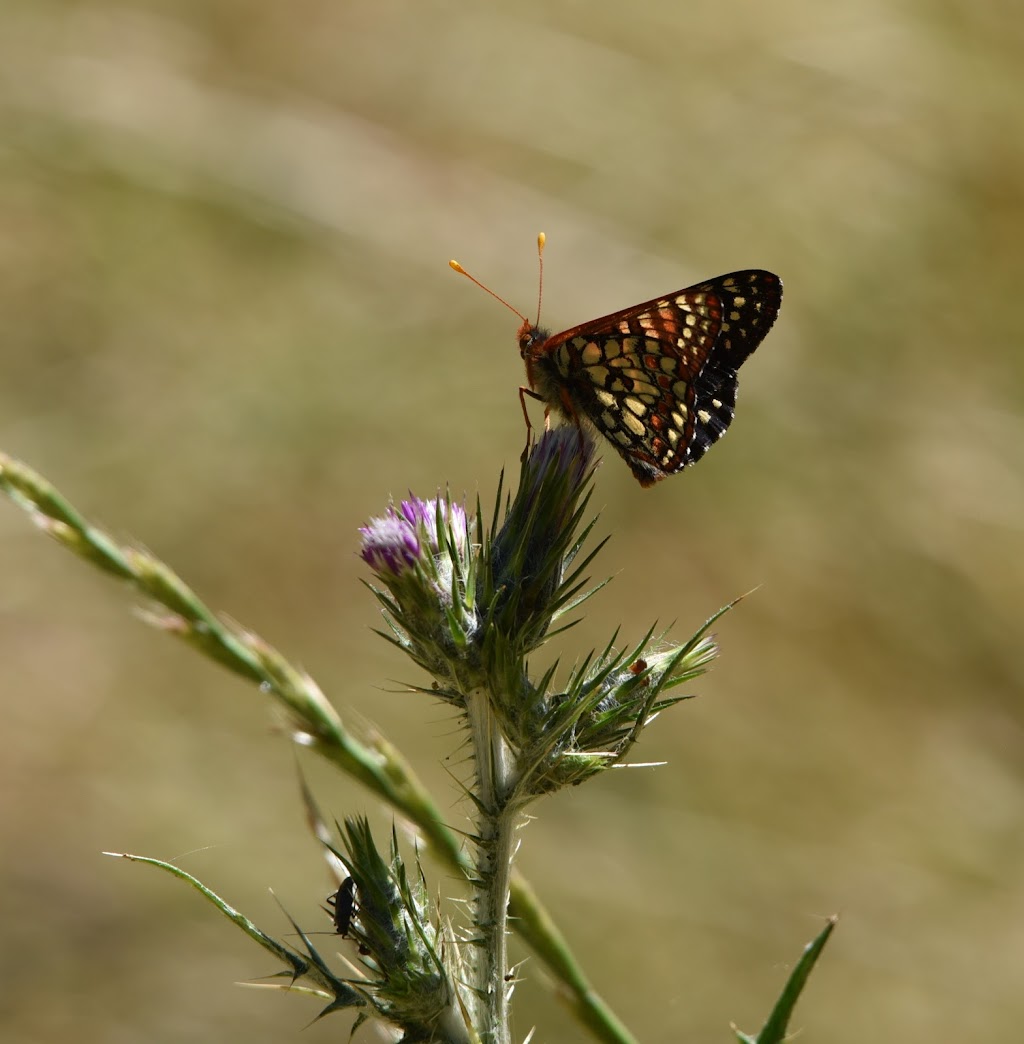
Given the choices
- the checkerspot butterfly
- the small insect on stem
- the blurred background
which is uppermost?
the blurred background

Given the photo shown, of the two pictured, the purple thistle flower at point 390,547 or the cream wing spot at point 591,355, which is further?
the cream wing spot at point 591,355

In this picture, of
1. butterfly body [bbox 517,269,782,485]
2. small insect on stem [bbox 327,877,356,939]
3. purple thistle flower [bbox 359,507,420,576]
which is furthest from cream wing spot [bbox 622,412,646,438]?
small insect on stem [bbox 327,877,356,939]

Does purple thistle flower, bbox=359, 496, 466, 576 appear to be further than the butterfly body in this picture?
No

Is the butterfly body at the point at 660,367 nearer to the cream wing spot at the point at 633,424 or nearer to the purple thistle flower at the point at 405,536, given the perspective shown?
the cream wing spot at the point at 633,424

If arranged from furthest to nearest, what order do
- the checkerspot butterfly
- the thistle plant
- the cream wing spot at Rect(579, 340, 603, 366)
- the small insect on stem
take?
the cream wing spot at Rect(579, 340, 603, 366) → the checkerspot butterfly → the small insect on stem → the thistle plant

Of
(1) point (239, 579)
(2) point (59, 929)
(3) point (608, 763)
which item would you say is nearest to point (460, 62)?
(1) point (239, 579)

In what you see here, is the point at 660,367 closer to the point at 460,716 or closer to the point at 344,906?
the point at 460,716

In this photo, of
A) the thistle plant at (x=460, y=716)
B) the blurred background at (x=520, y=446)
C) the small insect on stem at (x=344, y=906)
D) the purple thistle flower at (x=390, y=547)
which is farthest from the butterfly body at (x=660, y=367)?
the blurred background at (x=520, y=446)

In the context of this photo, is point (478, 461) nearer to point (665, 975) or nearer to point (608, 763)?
point (665, 975)

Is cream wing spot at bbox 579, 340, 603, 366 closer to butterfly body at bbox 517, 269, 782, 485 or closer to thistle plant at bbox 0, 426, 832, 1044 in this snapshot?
butterfly body at bbox 517, 269, 782, 485

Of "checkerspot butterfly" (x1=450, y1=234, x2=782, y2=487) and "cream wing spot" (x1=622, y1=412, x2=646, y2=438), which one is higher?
"checkerspot butterfly" (x1=450, y1=234, x2=782, y2=487)
